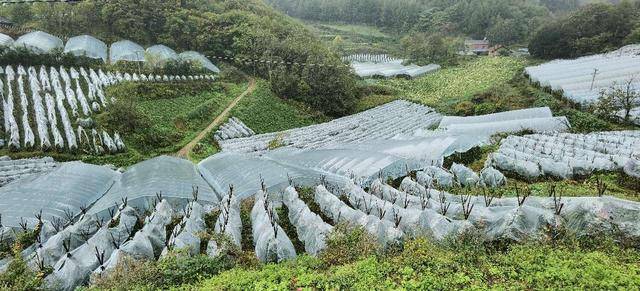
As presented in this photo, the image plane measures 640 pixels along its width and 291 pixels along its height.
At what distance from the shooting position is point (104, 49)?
3906cm

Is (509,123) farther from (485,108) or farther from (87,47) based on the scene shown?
(87,47)

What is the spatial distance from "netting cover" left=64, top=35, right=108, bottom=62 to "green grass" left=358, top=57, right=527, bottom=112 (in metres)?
24.2

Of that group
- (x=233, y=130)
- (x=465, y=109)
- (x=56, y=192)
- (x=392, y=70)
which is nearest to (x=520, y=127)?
(x=465, y=109)

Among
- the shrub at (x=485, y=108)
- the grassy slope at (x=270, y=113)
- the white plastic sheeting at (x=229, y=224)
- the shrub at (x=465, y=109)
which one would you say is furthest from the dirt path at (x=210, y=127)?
the shrub at (x=485, y=108)

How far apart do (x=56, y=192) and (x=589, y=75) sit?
3770 cm

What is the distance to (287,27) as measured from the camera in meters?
49.8

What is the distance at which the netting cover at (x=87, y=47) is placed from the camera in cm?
3550

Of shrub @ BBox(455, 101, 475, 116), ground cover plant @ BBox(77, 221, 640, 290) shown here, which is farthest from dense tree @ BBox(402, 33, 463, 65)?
ground cover plant @ BBox(77, 221, 640, 290)

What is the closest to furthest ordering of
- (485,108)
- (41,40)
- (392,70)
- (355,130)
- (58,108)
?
(58,108) < (355,130) < (485,108) < (41,40) < (392,70)

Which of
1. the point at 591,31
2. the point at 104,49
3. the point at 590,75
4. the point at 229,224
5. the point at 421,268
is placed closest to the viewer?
the point at 421,268

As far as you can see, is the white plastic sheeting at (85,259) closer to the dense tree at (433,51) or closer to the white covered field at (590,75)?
the white covered field at (590,75)

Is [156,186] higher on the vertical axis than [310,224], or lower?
lower

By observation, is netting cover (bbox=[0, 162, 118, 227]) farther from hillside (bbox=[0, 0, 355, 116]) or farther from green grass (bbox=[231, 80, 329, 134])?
hillside (bbox=[0, 0, 355, 116])

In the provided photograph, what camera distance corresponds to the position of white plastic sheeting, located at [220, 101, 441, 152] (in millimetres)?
26397
